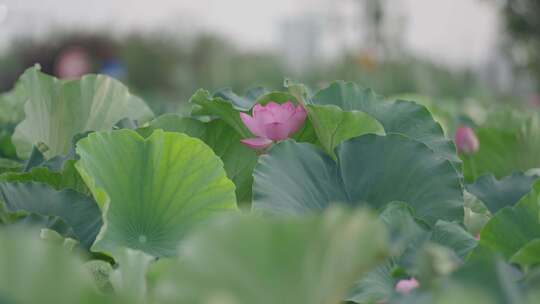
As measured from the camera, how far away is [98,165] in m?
0.73

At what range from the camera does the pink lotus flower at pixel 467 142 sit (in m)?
1.26

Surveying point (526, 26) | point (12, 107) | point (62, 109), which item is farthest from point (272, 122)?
point (526, 26)

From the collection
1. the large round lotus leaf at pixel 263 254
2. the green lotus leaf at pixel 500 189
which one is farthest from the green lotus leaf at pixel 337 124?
the large round lotus leaf at pixel 263 254

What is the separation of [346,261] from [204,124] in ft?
1.59

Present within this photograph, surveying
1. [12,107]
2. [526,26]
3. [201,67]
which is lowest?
[201,67]

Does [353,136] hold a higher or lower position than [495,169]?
higher

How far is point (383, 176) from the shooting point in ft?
2.61

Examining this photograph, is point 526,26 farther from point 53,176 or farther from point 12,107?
point 53,176

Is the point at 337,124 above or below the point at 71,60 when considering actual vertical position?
above

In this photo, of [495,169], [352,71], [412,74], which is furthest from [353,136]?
[352,71]

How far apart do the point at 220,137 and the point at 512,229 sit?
1.09ft

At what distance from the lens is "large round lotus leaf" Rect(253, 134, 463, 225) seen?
2.56 ft

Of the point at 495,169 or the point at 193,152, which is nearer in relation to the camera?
the point at 193,152

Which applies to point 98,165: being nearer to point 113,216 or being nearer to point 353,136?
point 113,216
